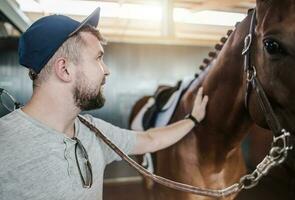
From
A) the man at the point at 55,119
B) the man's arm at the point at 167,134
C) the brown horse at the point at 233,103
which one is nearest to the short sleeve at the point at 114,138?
the man's arm at the point at 167,134

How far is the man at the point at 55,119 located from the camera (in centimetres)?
92

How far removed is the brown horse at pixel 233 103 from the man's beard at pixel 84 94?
590 millimetres

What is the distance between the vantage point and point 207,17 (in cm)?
434

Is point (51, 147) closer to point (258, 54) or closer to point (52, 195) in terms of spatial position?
point (52, 195)

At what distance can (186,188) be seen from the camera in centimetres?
118

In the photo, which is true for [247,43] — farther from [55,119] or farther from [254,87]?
[55,119]

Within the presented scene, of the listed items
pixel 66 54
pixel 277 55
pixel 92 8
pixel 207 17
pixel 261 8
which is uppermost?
pixel 207 17

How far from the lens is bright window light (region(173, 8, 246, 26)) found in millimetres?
4047

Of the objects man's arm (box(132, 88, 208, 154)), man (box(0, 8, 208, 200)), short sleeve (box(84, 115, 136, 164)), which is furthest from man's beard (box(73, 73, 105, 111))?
man's arm (box(132, 88, 208, 154))

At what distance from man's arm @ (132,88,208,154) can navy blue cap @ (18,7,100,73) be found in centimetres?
59

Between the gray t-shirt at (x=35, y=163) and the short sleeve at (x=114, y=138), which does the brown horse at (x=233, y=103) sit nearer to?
the short sleeve at (x=114, y=138)

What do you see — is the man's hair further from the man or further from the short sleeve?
A: the short sleeve

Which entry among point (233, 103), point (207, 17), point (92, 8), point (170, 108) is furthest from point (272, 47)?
point (207, 17)

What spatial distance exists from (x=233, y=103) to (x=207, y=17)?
3.24 metres
